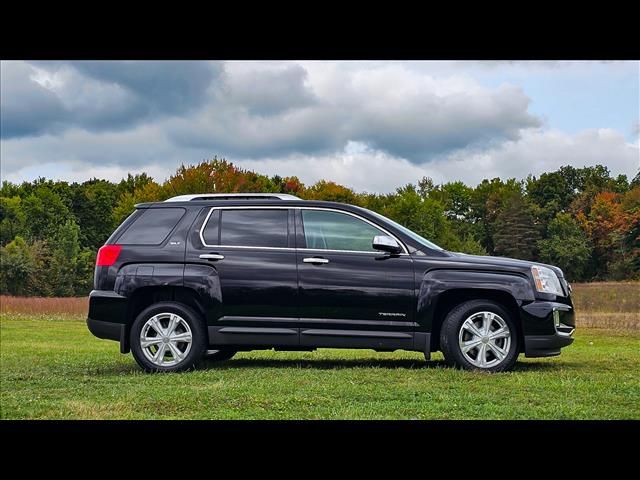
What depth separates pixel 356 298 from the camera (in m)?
8.56

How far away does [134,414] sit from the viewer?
6.74 m

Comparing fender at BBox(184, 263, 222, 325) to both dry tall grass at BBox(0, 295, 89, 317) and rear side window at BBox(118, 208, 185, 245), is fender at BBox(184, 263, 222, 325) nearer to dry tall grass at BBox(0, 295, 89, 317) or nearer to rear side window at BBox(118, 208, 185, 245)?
rear side window at BBox(118, 208, 185, 245)

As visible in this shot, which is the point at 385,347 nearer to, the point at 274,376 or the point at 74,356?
the point at 274,376

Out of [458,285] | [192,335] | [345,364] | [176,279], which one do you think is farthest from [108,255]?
→ [458,285]

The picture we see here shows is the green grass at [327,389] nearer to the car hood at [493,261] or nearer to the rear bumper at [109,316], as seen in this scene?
the rear bumper at [109,316]

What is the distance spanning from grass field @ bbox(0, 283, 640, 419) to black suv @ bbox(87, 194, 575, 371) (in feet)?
1.18

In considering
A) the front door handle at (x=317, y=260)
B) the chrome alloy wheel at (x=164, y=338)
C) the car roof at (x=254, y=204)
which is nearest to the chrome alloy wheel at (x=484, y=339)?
the front door handle at (x=317, y=260)

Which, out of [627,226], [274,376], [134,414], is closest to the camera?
[134,414]

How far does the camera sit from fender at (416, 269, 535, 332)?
28.1ft

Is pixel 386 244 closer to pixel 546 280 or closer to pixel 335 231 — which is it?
pixel 335 231
